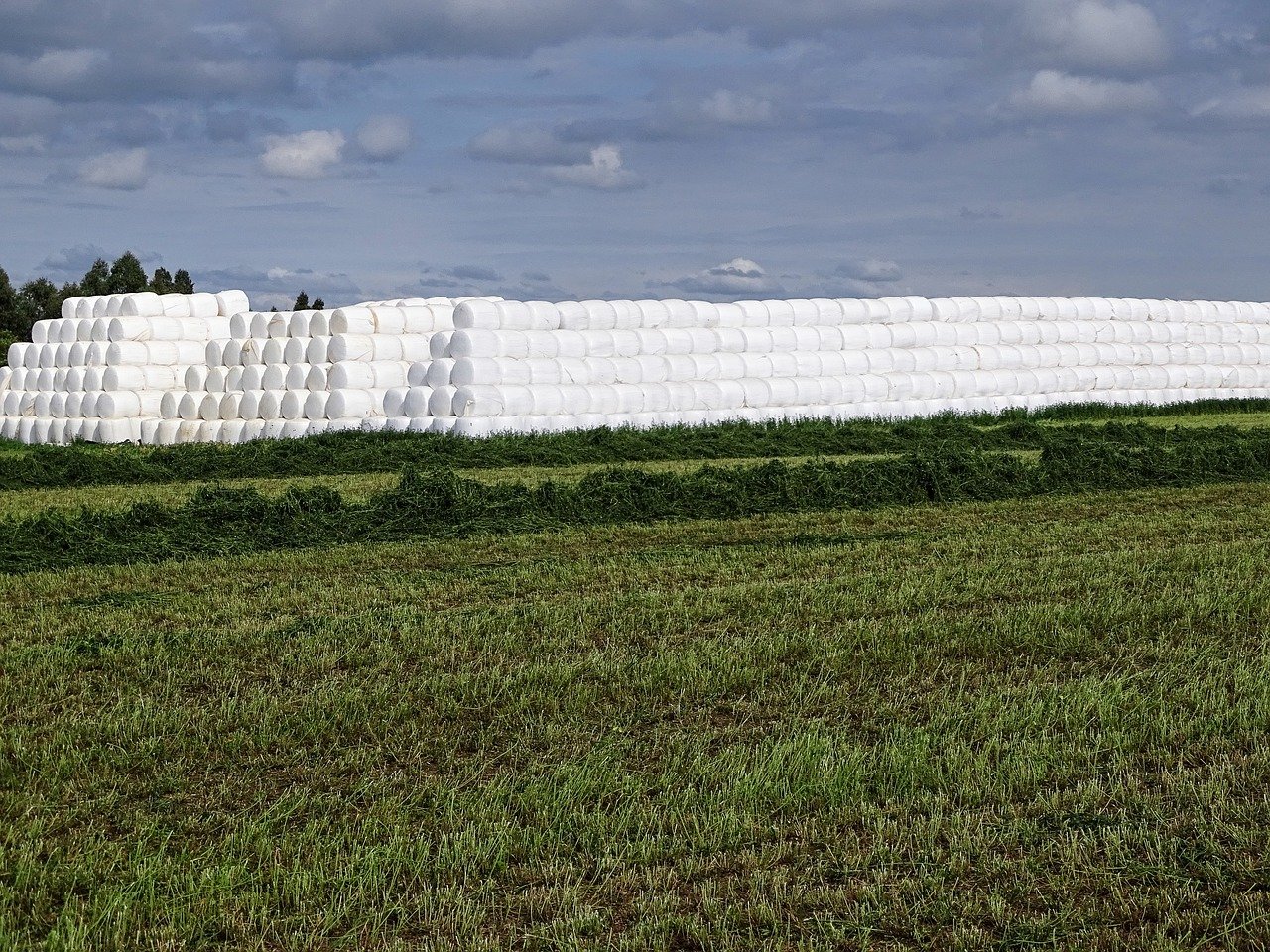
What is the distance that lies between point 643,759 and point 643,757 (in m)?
0.03

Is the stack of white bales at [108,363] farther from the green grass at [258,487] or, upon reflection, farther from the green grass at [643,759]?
the green grass at [643,759]

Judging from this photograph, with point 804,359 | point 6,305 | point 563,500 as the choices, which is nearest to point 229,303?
point 804,359

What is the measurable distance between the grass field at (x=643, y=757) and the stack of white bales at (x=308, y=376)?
12926mm

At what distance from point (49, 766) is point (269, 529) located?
21.5 feet

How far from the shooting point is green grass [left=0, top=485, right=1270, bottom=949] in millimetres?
4457

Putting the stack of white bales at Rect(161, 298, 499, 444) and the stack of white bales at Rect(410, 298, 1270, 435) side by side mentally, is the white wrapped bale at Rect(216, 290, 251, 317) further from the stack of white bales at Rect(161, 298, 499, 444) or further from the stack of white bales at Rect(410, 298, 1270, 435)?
the stack of white bales at Rect(410, 298, 1270, 435)

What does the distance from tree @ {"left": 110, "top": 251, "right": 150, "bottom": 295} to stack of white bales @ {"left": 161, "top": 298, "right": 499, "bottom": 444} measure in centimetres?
3149

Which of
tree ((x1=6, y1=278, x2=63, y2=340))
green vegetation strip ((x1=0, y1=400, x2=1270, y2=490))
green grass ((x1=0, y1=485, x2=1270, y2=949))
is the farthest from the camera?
tree ((x1=6, y1=278, x2=63, y2=340))

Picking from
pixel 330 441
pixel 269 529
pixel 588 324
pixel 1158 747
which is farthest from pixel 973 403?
pixel 1158 747

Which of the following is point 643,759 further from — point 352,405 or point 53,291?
point 53,291

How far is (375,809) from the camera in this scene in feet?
17.6

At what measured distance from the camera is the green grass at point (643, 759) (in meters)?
4.46

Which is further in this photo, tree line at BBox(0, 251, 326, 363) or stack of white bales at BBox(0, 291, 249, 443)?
tree line at BBox(0, 251, 326, 363)

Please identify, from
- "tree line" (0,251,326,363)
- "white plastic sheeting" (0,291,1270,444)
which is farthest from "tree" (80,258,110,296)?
"white plastic sheeting" (0,291,1270,444)
